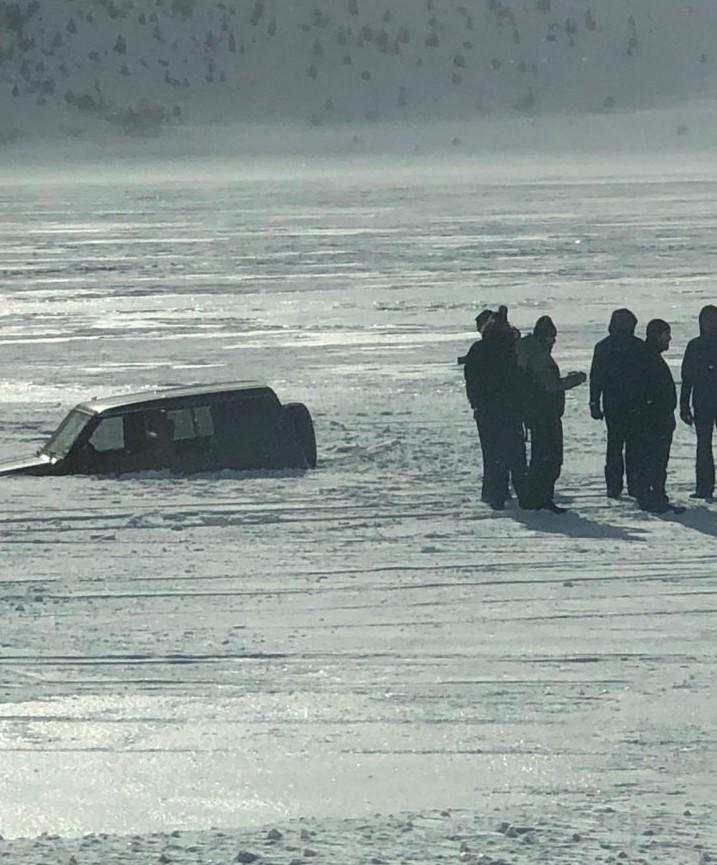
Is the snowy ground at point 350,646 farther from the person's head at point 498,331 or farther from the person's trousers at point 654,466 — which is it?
the person's head at point 498,331

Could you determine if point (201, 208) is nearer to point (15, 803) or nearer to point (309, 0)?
point (309, 0)

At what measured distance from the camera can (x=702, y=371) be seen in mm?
13383

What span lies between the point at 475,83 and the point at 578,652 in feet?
272

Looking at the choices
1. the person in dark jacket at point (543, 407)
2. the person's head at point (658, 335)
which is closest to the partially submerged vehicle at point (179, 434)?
the person in dark jacket at point (543, 407)

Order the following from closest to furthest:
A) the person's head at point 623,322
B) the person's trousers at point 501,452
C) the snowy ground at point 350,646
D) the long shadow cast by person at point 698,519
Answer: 1. the snowy ground at point 350,646
2. the long shadow cast by person at point 698,519
3. the person's head at point 623,322
4. the person's trousers at point 501,452

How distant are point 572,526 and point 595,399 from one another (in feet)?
2.58

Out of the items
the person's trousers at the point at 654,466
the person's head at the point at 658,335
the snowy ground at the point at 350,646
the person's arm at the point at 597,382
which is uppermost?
the person's head at the point at 658,335

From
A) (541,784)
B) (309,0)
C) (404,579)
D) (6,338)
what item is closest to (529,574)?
(404,579)

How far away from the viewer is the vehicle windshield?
15125 millimetres

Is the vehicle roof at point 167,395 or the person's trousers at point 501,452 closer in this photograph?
the person's trousers at point 501,452

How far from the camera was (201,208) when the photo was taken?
57906 mm

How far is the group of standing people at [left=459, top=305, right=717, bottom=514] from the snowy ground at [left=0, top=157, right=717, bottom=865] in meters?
0.30

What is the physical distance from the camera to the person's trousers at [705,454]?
1366 cm

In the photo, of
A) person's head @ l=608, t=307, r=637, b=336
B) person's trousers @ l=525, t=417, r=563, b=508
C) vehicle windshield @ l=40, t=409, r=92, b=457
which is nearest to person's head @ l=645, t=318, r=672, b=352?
person's head @ l=608, t=307, r=637, b=336
